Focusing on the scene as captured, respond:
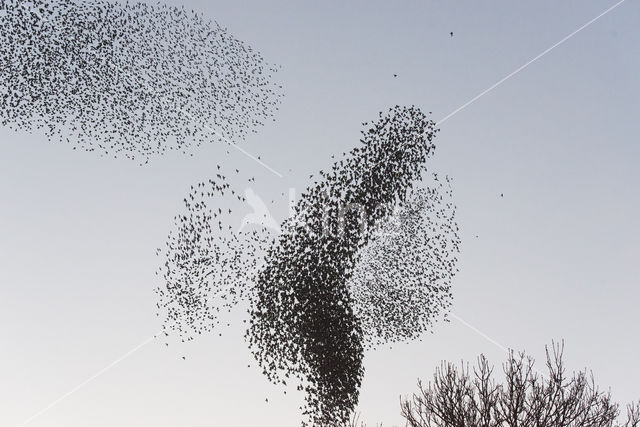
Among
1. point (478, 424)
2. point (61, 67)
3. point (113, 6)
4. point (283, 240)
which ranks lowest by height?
point (478, 424)

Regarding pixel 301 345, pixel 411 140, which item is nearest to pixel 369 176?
pixel 411 140

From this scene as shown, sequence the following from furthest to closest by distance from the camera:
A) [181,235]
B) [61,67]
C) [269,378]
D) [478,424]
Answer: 1. [61,67]
2. [181,235]
3. [269,378]
4. [478,424]

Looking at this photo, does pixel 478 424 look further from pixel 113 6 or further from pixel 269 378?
pixel 113 6

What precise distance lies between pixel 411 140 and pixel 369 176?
2.09m

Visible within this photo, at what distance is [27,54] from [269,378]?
49.6ft

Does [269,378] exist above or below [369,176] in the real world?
below

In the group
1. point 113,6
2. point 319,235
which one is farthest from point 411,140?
point 113,6

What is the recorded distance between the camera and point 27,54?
2391 centimetres

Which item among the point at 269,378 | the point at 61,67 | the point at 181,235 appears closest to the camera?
the point at 269,378

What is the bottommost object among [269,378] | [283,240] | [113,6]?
[269,378]

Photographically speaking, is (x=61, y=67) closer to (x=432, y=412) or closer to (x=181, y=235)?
(x=181, y=235)

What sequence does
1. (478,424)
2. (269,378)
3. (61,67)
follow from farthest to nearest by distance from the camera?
(61,67) → (269,378) → (478,424)

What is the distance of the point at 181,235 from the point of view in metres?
22.8

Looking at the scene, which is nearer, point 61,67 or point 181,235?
point 181,235
